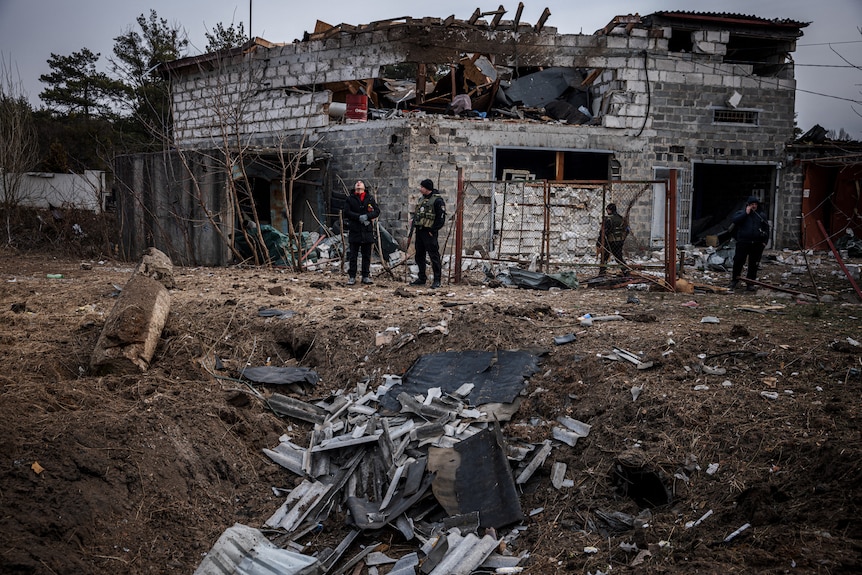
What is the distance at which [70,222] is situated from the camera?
1628cm

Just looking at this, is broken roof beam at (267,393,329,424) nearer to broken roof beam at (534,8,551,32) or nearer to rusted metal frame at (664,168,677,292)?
rusted metal frame at (664,168,677,292)

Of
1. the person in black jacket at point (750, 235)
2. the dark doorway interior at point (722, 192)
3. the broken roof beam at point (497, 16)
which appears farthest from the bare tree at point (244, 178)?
the dark doorway interior at point (722, 192)

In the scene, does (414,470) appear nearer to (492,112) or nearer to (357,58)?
(492,112)

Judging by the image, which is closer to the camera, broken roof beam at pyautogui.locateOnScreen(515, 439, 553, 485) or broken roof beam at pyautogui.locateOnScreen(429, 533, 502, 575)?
broken roof beam at pyautogui.locateOnScreen(429, 533, 502, 575)

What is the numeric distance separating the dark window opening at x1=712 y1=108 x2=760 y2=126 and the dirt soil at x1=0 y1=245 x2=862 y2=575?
8849 mm

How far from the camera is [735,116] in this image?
50.7 feet

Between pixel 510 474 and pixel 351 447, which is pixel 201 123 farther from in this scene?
pixel 510 474

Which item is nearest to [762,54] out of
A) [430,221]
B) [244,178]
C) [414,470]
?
[430,221]

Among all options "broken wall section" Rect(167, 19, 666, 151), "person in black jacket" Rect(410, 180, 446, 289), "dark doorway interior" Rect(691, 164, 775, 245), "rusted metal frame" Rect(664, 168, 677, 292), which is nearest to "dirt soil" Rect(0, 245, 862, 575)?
"rusted metal frame" Rect(664, 168, 677, 292)

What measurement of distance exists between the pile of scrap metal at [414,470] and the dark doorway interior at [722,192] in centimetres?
1213

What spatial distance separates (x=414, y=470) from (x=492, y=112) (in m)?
11.6

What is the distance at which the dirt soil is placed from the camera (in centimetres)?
375

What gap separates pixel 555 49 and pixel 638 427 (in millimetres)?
11573

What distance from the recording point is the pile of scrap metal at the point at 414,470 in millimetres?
4289
